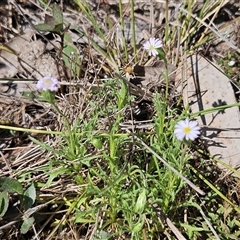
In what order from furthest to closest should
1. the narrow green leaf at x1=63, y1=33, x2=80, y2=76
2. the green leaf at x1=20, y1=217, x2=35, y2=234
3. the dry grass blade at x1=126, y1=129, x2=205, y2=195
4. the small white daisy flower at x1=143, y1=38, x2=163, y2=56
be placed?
the narrow green leaf at x1=63, y1=33, x2=80, y2=76
the small white daisy flower at x1=143, y1=38, x2=163, y2=56
the green leaf at x1=20, y1=217, x2=35, y2=234
the dry grass blade at x1=126, y1=129, x2=205, y2=195

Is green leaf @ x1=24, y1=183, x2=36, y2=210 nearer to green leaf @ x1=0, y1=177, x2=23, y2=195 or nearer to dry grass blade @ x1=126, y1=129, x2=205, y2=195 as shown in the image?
green leaf @ x1=0, y1=177, x2=23, y2=195

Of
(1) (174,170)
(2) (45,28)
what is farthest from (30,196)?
(2) (45,28)

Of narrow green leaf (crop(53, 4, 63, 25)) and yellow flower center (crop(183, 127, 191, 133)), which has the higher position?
narrow green leaf (crop(53, 4, 63, 25))

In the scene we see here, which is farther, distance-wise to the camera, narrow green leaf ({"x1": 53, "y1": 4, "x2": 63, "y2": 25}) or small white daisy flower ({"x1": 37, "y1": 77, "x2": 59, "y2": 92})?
narrow green leaf ({"x1": 53, "y1": 4, "x2": 63, "y2": 25})

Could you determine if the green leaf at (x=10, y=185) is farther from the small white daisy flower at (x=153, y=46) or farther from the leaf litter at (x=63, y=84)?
the small white daisy flower at (x=153, y=46)

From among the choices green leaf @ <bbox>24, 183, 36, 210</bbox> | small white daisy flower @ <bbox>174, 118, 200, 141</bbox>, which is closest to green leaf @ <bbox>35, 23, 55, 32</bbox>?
green leaf @ <bbox>24, 183, 36, 210</bbox>

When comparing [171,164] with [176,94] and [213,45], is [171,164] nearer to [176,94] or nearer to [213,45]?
[176,94]

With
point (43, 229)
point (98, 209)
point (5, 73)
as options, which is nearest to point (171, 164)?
point (98, 209)
